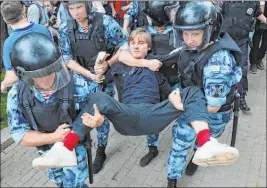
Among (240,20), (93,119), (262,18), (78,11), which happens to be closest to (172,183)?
(93,119)

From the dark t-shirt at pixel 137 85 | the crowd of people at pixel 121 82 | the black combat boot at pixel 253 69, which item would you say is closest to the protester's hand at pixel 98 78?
the crowd of people at pixel 121 82

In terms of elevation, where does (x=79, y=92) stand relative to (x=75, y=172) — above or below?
above

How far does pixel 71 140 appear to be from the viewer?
219cm

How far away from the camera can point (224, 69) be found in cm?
238

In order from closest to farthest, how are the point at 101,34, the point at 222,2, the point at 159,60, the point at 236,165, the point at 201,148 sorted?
the point at 201,148
the point at 159,60
the point at 101,34
the point at 236,165
the point at 222,2

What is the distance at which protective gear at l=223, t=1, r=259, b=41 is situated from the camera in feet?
15.7

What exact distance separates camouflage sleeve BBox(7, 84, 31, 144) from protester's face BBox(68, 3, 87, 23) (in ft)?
3.91

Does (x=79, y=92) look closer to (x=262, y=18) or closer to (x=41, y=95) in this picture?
(x=41, y=95)

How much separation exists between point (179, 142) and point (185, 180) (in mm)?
896

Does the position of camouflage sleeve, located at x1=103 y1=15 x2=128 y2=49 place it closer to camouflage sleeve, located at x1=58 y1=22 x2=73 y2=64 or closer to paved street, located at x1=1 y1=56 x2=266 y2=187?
camouflage sleeve, located at x1=58 y1=22 x2=73 y2=64

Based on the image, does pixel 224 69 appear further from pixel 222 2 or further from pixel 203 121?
pixel 222 2

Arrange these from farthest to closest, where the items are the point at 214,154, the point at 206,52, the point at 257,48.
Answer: the point at 257,48
the point at 206,52
the point at 214,154

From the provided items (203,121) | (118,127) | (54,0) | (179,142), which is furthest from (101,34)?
(54,0)

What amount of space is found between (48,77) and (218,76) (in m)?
1.29
